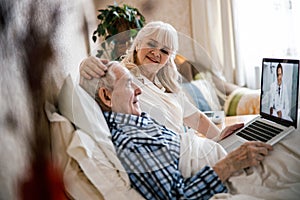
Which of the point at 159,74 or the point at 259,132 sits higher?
the point at 159,74

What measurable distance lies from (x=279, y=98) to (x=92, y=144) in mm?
315

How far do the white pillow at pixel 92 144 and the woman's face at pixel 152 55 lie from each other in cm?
10

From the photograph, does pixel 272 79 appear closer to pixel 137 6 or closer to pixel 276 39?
pixel 276 39

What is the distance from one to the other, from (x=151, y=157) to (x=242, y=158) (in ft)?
0.48

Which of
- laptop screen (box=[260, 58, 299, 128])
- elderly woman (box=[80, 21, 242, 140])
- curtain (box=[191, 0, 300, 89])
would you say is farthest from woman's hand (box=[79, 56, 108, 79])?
laptop screen (box=[260, 58, 299, 128])

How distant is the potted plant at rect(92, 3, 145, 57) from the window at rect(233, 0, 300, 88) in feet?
0.55

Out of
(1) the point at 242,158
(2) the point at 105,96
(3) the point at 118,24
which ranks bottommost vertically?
(1) the point at 242,158

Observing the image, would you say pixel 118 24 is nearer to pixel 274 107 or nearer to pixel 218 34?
pixel 218 34

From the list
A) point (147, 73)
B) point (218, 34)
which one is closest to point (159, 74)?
point (147, 73)

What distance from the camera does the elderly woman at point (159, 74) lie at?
54 centimetres

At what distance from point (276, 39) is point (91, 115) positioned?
0.35m

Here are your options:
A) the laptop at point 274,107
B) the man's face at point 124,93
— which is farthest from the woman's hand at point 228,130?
the man's face at point 124,93

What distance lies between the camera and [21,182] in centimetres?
52

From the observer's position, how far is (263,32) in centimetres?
61
